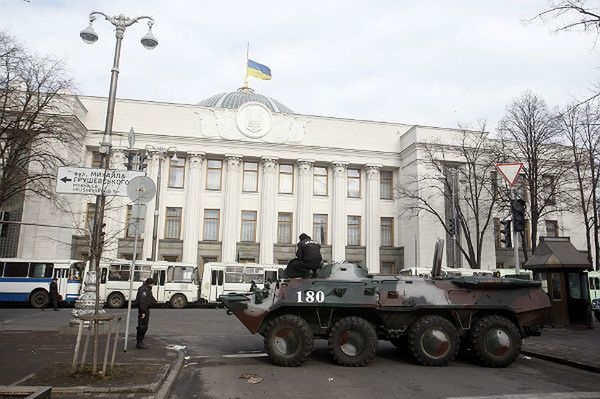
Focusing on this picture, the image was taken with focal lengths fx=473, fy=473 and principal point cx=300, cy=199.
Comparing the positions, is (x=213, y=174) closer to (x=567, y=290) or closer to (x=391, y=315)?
(x=567, y=290)

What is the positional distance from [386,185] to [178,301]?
20898 mm

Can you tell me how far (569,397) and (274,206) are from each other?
31.5 meters

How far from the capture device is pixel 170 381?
25.0ft

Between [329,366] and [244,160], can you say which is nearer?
[329,366]

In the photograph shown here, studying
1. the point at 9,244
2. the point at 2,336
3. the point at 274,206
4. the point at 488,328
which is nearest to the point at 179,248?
the point at 274,206

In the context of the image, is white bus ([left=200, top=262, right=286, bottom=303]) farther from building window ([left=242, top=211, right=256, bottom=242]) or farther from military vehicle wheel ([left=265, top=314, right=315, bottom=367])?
military vehicle wheel ([left=265, top=314, right=315, bottom=367])

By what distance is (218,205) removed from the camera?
37750 mm

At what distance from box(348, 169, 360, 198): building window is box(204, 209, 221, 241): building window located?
11188mm

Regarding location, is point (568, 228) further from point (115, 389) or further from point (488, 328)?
point (115, 389)

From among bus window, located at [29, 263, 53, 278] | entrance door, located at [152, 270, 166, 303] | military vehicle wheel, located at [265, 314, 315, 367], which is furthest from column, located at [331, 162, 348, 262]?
military vehicle wheel, located at [265, 314, 315, 367]

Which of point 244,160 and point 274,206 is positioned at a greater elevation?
point 244,160

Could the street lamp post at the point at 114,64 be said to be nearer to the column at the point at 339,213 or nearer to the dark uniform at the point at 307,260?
the dark uniform at the point at 307,260

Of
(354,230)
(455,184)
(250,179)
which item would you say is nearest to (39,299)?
(250,179)

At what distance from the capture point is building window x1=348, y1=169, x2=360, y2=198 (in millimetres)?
40156
